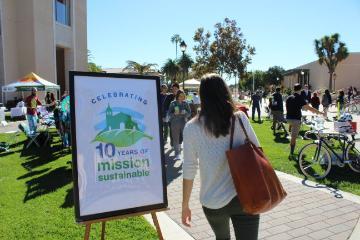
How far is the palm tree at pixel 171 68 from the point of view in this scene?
88438mm

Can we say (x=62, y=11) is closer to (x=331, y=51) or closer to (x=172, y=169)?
(x=172, y=169)

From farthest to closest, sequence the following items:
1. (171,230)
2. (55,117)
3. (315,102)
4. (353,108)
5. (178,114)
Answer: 1. (353,108)
2. (315,102)
3. (55,117)
4. (178,114)
5. (171,230)

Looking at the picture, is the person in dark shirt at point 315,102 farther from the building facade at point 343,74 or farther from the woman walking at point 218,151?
the building facade at point 343,74

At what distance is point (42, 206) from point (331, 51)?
63.1 meters

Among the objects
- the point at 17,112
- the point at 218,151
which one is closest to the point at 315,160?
the point at 218,151

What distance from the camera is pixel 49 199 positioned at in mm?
6289

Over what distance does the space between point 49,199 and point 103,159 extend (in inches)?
129

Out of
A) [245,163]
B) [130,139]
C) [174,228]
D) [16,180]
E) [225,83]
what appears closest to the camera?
[245,163]

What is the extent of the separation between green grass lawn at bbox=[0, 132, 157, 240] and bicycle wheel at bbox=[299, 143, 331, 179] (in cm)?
396

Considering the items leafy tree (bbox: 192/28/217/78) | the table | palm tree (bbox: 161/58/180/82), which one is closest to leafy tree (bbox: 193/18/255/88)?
leafy tree (bbox: 192/28/217/78)

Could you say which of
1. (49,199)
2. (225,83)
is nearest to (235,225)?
(225,83)

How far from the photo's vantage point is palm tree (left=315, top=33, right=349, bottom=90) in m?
61.2

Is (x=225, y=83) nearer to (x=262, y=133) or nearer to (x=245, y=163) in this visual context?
(x=245, y=163)

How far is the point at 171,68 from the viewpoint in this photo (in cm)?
8856
